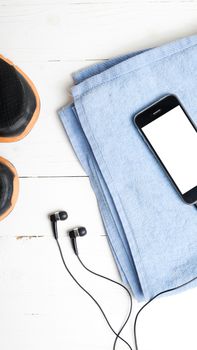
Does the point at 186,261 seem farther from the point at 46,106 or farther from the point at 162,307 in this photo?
the point at 46,106

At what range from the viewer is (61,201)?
24.2 inches

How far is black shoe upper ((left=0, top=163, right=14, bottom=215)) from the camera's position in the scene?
0.58 m

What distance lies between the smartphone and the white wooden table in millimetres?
111

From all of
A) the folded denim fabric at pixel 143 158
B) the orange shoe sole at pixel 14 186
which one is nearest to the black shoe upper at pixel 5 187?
the orange shoe sole at pixel 14 186

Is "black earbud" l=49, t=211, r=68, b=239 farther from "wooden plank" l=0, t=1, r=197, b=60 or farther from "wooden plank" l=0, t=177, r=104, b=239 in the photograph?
"wooden plank" l=0, t=1, r=197, b=60

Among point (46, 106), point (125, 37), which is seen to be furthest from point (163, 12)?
point (46, 106)

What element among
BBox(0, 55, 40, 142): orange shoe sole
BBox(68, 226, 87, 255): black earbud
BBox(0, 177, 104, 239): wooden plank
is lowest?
BBox(68, 226, 87, 255): black earbud

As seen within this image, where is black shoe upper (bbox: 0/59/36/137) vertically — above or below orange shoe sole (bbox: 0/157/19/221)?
above

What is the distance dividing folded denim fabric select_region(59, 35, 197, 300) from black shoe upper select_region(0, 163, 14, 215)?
0.13 m

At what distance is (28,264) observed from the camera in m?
0.62

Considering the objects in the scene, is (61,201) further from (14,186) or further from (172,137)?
(172,137)

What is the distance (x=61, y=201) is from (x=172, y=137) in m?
0.19

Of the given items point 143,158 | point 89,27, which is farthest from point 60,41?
point 143,158

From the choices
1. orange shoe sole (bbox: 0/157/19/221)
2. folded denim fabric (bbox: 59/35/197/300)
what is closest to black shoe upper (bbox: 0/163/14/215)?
orange shoe sole (bbox: 0/157/19/221)
